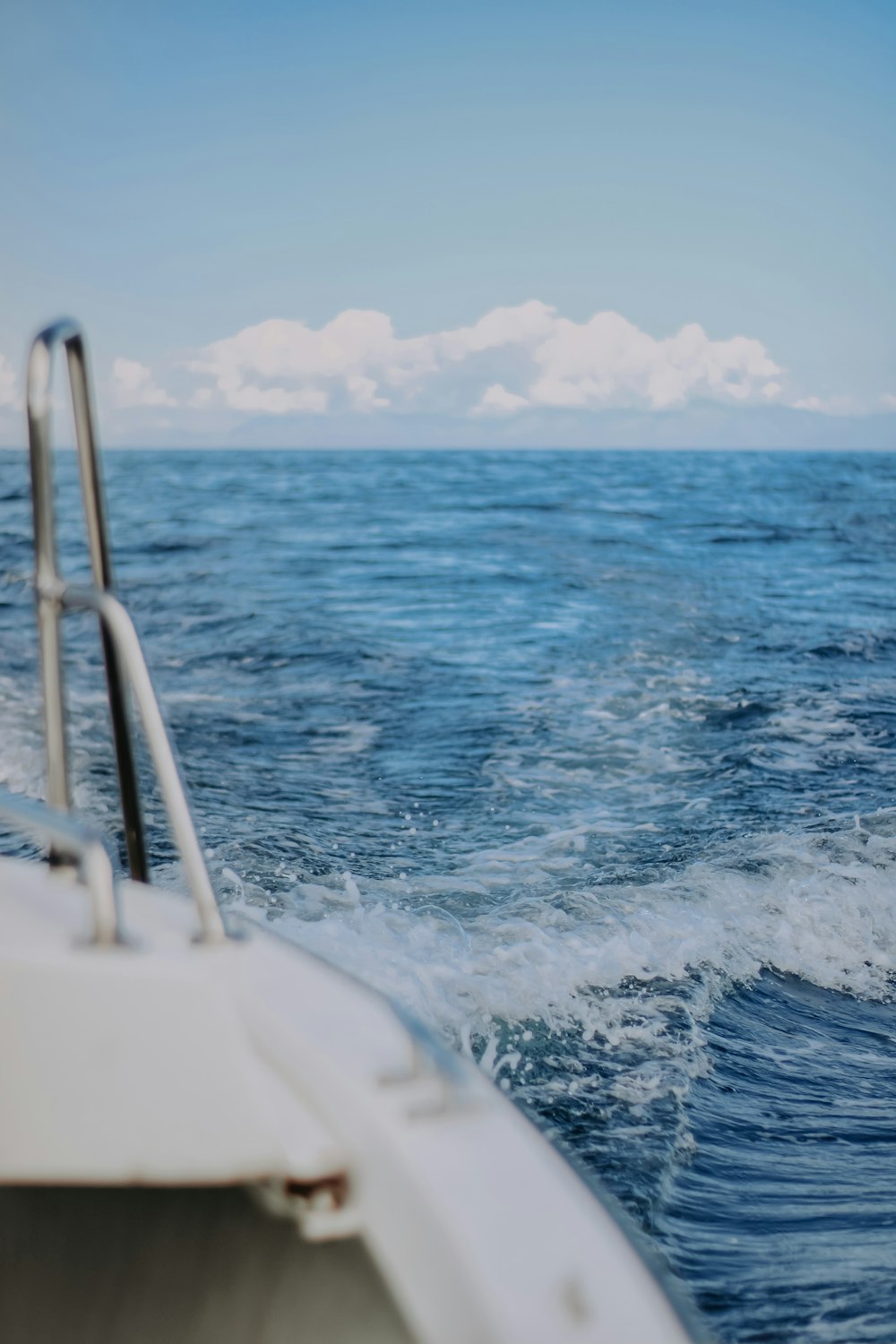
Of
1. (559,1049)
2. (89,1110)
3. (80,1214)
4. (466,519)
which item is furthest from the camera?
(466,519)

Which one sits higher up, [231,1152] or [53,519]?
[53,519]

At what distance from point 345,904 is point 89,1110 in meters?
2.32

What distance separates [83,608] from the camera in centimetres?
127

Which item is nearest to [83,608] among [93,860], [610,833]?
[93,860]

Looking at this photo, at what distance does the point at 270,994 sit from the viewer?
43.9 inches

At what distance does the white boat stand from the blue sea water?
382 millimetres

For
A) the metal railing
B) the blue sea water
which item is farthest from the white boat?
the blue sea water

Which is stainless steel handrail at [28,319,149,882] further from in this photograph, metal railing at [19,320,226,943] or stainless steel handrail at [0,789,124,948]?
stainless steel handrail at [0,789,124,948]

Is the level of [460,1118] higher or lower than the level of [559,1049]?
higher

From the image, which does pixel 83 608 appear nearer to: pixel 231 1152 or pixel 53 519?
pixel 53 519

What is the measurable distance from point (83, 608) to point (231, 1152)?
0.60 metres

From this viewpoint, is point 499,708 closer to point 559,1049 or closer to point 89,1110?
point 559,1049

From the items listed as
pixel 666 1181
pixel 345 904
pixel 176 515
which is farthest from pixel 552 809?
pixel 176 515

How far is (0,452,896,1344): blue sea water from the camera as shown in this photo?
2.23 meters
